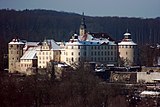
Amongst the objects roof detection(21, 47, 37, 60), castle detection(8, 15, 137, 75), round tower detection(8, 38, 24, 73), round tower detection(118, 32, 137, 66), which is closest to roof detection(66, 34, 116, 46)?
castle detection(8, 15, 137, 75)

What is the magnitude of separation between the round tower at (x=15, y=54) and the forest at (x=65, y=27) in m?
23.0

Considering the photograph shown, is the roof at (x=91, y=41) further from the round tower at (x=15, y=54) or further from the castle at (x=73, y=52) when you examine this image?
the round tower at (x=15, y=54)

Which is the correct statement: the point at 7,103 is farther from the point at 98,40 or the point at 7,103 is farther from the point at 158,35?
the point at 158,35

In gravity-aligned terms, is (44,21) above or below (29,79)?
above

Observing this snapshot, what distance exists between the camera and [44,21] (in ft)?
276

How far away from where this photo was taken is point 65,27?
3285 inches

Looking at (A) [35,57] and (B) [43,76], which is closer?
(B) [43,76]

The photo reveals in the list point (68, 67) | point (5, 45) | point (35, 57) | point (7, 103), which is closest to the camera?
point (7, 103)

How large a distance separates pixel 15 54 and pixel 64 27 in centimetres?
3905

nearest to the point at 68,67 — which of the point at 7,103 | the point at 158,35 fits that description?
the point at 7,103

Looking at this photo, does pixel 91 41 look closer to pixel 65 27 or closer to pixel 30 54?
pixel 30 54

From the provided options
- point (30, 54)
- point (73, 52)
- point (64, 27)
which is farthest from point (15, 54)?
point (64, 27)

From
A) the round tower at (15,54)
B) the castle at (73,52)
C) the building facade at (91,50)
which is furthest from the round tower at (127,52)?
the round tower at (15,54)

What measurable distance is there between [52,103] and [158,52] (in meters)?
24.8
